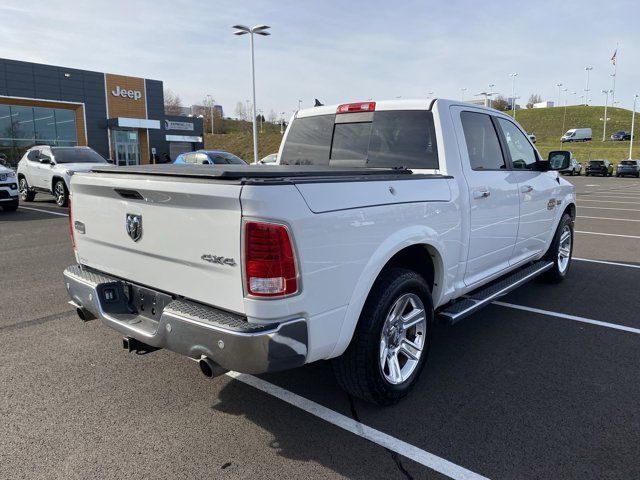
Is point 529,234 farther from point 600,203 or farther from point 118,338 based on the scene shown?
point 600,203

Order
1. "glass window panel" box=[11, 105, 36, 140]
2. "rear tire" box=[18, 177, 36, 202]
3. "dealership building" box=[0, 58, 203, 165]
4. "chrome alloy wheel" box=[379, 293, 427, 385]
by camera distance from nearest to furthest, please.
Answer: "chrome alloy wheel" box=[379, 293, 427, 385]
"rear tire" box=[18, 177, 36, 202]
"dealership building" box=[0, 58, 203, 165]
"glass window panel" box=[11, 105, 36, 140]

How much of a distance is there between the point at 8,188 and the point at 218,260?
13298 mm

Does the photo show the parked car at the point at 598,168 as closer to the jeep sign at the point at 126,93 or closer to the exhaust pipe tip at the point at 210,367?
the jeep sign at the point at 126,93

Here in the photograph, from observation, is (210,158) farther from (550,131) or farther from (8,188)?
(550,131)

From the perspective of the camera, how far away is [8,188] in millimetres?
13227

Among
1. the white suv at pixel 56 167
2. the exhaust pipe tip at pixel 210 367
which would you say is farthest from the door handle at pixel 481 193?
the white suv at pixel 56 167

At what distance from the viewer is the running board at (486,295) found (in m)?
3.68

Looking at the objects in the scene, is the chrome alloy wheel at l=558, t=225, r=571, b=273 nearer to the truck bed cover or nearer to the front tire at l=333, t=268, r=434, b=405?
the front tire at l=333, t=268, r=434, b=405

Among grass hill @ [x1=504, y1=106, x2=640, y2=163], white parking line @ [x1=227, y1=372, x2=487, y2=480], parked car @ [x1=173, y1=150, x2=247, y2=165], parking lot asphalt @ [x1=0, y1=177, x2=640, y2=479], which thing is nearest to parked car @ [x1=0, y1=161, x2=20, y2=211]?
parked car @ [x1=173, y1=150, x2=247, y2=165]

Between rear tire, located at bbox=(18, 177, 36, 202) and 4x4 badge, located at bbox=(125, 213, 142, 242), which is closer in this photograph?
4x4 badge, located at bbox=(125, 213, 142, 242)

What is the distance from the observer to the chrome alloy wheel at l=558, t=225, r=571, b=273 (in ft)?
20.5

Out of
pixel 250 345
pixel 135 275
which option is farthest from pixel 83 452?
pixel 250 345

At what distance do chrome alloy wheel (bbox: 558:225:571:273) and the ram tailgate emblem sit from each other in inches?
198

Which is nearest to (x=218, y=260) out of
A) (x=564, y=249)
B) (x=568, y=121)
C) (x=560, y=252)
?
(x=560, y=252)
